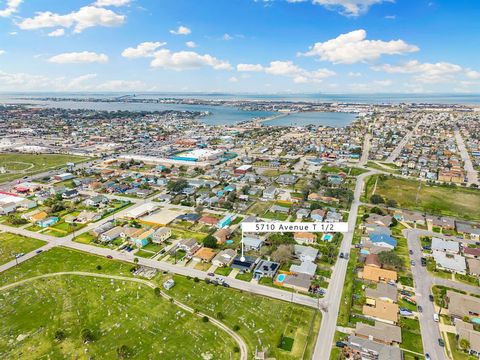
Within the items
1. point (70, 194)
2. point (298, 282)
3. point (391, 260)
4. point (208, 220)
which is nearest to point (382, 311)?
point (298, 282)

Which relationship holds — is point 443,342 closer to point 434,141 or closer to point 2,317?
point 2,317

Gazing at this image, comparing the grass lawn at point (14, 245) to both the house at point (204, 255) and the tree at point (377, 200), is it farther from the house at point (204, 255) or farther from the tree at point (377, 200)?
the tree at point (377, 200)

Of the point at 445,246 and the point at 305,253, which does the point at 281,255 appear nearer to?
the point at 305,253

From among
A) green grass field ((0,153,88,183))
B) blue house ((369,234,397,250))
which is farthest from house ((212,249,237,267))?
green grass field ((0,153,88,183))

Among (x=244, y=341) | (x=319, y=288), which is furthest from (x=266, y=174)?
(x=244, y=341)

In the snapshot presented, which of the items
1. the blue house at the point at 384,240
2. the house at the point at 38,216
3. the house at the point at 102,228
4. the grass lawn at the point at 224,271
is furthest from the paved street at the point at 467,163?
the house at the point at 38,216

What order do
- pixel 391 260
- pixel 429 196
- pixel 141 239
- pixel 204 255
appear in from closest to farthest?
pixel 391 260
pixel 204 255
pixel 141 239
pixel 429 196

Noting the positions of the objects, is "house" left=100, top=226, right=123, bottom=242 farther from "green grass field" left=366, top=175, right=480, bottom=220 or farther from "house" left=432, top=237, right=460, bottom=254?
"green grass field" left=366, top=175, right=480, bottom=220
